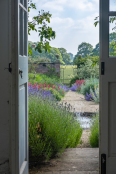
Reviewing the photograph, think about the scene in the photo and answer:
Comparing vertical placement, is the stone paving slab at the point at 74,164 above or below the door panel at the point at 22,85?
below

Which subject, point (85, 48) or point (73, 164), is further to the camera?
point (85, 48)

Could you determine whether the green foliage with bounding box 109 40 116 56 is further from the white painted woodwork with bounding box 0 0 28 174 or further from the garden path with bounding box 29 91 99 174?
the garden path with bounding box 29 91 99 174

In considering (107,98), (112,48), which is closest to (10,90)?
(107,98)

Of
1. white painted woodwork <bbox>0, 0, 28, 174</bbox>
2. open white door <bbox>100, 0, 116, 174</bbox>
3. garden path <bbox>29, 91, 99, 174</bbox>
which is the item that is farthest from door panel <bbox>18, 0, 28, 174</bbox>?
open white door <bbox>100, 0, 116, 174</bbox>

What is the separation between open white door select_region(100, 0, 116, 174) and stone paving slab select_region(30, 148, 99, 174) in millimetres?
545

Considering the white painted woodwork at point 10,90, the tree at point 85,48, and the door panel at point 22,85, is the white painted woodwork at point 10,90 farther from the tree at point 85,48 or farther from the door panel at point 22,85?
the tree at point 85,48

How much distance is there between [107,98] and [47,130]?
1156 millimetres

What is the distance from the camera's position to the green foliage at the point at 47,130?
2.64 metres

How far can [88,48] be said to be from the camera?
16484mm

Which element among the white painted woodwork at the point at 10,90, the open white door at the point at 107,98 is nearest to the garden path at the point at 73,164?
the open white door at the point at 107,98

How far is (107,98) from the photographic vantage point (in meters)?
A: 1.89

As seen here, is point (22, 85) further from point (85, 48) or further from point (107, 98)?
point (85, 48)

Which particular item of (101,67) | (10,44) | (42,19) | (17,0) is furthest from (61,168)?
(42,19)

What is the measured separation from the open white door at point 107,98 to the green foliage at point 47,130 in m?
0.85
